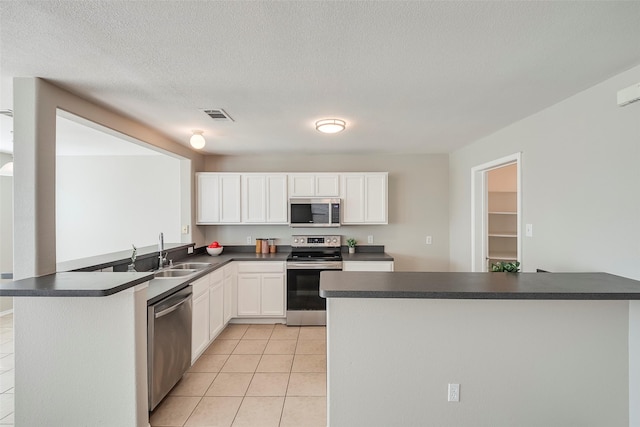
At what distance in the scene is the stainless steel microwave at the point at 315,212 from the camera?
4.16m

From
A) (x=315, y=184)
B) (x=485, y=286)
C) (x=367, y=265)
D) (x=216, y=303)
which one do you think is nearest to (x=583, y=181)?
(x=485, y=286)

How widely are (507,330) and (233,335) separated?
2.94m

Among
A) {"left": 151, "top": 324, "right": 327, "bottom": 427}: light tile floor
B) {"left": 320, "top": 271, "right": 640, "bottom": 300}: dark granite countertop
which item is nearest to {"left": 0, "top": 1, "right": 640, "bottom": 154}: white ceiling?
{"left": 320, "top": 271, "right": 640, "bottom": 300}: dark granite countertop

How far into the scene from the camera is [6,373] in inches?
106

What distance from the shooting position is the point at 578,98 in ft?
7.04

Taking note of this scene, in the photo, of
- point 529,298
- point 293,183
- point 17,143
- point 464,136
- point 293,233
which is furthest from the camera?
point 293,233

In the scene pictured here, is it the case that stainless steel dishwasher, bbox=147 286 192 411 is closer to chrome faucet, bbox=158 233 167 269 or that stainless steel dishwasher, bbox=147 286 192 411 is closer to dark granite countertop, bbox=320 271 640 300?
chrome faucet, bbox=158 233 167 269

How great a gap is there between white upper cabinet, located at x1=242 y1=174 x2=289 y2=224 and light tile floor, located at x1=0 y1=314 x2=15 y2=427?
2.70 meters

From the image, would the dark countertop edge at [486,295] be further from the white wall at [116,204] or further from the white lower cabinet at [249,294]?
the white wall at [116,204]

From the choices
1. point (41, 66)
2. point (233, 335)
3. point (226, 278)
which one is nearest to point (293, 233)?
point (226, 278)

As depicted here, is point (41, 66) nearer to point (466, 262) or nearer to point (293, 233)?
point (293, 233)

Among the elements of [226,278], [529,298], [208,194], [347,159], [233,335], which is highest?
[347,159]

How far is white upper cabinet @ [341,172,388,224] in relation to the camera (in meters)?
4.22

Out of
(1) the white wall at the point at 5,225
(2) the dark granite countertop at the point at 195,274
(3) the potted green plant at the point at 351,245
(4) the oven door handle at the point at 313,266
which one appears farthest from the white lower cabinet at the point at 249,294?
(1) the white wall at the point at 5,225
